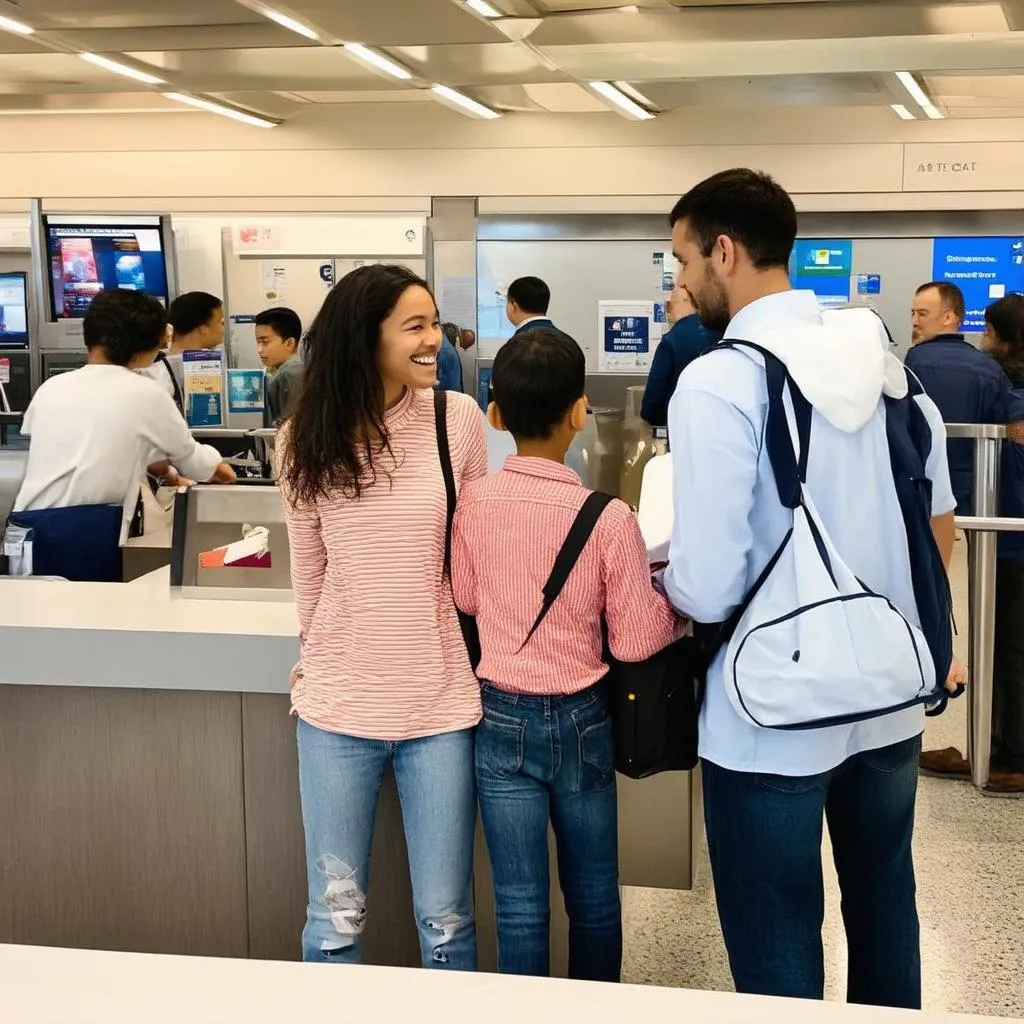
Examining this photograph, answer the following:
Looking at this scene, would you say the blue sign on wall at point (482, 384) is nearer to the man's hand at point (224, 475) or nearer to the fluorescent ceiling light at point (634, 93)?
the fluorescent ceiling light at point (634, 93)

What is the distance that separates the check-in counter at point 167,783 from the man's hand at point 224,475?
1004 millimetres

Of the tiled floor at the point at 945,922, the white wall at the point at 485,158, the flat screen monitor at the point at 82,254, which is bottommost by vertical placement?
the tiled floor at the point at 945,922

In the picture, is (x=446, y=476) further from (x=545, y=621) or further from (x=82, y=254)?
(x=82, y=254)

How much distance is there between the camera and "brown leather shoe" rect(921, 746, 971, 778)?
4.36m

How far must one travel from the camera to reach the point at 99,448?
3.79 m

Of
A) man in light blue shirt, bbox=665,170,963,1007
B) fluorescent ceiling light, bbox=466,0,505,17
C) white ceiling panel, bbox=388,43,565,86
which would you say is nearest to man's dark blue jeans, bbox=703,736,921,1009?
man in light blue shirt, bbox=665,170,963,1007

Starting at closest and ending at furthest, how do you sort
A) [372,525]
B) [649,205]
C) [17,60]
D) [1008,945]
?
1. [372,525]
2. [1008,945]
3. [17,60]
4. [649,205]

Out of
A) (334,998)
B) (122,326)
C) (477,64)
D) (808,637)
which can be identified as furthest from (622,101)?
(334,998)

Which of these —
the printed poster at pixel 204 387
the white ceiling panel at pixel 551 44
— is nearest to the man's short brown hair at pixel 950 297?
the white ceiling panel at pixel 551 44

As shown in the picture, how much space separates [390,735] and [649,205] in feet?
25.5

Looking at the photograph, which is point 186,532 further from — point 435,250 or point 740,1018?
point 435,250

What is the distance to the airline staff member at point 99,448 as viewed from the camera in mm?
3775

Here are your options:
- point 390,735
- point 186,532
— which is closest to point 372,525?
point 390,735

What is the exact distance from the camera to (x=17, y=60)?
24.1 feet
